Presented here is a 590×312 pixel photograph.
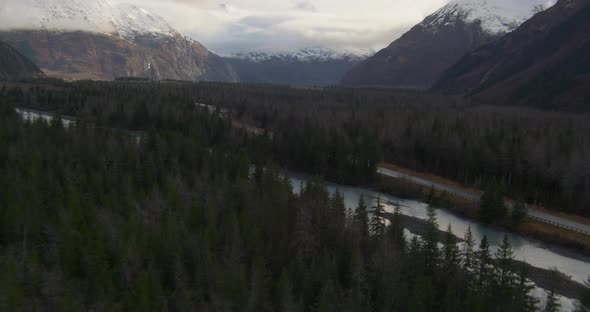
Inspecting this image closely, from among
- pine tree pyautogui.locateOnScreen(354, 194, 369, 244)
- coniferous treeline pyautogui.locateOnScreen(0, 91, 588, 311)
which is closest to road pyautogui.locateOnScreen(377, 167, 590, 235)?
coniferous treeline pyautogui.locateOnScreen(0, 91, 588, 311)

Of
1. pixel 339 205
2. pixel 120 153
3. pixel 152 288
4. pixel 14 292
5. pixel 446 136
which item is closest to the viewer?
pixel 14 292

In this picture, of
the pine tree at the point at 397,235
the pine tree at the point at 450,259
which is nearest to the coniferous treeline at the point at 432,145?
the pine tree at the point at 397,235

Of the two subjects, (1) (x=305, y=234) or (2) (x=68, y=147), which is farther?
(2) (x=68, y=147)

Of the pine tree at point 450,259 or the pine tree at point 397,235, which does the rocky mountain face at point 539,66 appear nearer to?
the pine tree at point 397,235

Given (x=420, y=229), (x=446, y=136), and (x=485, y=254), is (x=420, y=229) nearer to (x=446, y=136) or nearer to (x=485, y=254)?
(x=485, y=254)

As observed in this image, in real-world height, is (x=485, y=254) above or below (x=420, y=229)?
above

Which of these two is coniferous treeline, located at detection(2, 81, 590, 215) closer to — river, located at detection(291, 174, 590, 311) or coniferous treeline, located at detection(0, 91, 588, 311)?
river, located at detection(291, 174, 590, 311)

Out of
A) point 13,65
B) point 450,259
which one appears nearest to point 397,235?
point 450,259

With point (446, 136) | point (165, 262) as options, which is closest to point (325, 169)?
point (446, 136)

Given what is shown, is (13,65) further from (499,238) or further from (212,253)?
(499,238)
